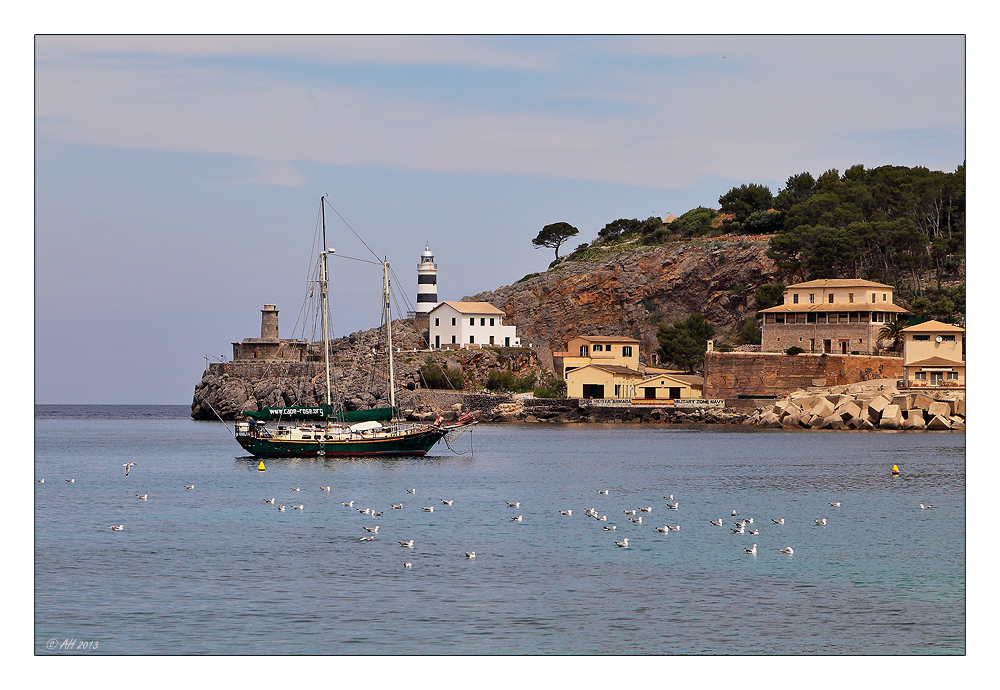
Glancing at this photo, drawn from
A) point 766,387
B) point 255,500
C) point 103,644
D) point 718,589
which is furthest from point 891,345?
point 103,644

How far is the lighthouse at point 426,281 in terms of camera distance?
9975cm

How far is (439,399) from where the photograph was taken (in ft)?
259


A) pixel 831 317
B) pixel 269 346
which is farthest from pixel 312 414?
pixel 831 317

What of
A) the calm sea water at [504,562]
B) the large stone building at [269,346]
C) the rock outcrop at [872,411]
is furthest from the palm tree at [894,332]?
the large stone building at [269,346]

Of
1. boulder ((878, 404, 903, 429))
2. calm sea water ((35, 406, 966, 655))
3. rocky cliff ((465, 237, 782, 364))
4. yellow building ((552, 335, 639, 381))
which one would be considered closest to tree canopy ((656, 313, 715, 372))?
yellow building ((552, 335, 639, 381))

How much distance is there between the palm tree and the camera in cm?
7294

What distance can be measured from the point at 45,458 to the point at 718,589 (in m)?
39.6

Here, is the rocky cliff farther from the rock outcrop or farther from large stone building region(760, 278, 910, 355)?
the rock outcrop

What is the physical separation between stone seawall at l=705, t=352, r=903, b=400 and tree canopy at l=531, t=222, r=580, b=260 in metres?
40.7

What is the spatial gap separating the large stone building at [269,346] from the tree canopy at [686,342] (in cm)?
2785

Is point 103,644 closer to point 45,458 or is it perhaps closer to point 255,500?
point 255,500

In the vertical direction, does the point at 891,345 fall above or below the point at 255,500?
above

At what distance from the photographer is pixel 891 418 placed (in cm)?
6184

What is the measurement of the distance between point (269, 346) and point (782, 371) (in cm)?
4016
